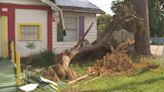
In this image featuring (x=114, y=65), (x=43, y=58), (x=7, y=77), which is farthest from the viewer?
(x=43, y=58)

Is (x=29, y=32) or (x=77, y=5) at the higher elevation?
(x=77, y=5)

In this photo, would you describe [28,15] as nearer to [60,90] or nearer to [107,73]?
[107,73]

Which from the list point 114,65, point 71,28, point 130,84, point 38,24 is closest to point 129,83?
point 130,84

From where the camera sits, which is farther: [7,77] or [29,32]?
[29,32]

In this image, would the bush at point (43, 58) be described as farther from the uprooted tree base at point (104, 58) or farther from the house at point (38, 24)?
the uprooted tree base at point (104, 58)

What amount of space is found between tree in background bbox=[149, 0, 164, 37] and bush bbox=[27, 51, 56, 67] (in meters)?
39.5

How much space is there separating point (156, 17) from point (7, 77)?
46.9 m

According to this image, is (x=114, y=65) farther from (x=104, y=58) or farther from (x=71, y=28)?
(x=71, y=28)

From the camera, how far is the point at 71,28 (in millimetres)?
22703

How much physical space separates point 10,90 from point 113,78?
170 inches

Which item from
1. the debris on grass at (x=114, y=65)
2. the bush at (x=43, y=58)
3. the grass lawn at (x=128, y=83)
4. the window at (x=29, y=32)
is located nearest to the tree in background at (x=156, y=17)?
the window at (x=29, y=32)

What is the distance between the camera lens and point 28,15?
1975 centimetres

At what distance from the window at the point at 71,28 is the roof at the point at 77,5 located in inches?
29.1

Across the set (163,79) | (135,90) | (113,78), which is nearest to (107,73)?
(113,78)
